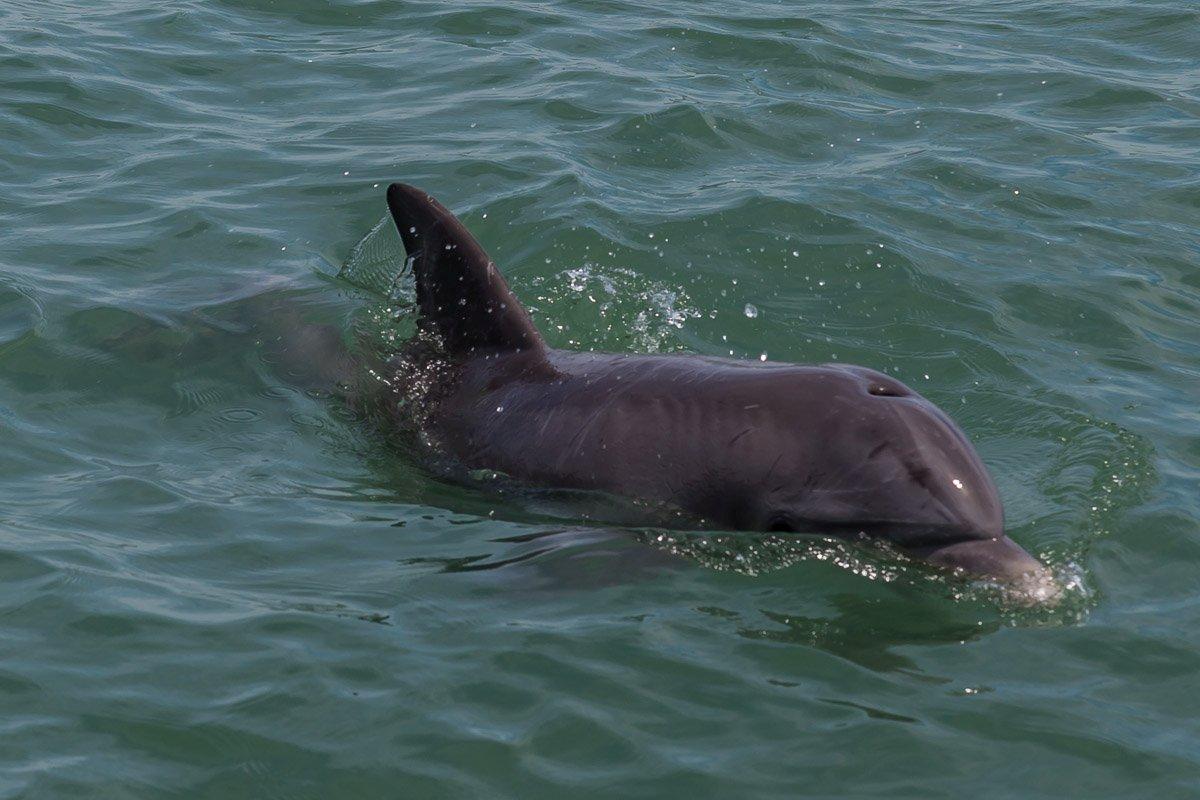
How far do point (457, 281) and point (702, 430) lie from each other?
1949 mm

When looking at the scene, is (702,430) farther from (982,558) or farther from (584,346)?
(584,346)

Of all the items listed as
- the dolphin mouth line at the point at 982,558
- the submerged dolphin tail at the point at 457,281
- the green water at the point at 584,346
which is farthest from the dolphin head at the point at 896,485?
the submerged dolphin tail at the point at 457,281

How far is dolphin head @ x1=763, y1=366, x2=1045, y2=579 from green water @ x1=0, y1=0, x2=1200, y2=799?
0.61 feet

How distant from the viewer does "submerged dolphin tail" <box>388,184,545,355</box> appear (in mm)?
9305

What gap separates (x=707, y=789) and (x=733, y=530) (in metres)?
2.04

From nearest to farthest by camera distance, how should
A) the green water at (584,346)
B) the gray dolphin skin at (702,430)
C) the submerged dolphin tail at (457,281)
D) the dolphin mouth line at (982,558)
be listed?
the green water at (584,346)
the dolphin mouth line at (982,558)
the gray dolphin skin at (702,430)
the submerged dolphin tail at (457,281)

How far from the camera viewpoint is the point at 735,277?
39.6 feet

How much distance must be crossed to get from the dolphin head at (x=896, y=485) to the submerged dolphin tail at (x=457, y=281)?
7.23ft

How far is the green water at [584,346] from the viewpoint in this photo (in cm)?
659

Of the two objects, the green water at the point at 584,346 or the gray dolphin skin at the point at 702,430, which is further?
the gray dolphin skin at the point at 702,430

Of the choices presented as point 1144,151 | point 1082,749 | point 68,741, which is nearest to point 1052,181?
point 1144,151

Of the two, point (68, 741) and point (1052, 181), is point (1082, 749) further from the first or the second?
point (1052, 181)

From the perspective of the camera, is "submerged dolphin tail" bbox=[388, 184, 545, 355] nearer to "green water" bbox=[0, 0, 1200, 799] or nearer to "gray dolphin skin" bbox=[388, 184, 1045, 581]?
"gray dolphin skin" bbox=[388, 184, 1045, 581]

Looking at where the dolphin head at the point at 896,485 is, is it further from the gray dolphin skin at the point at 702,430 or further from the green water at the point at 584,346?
the green water at the point at 584,346
